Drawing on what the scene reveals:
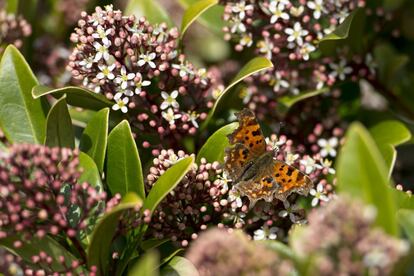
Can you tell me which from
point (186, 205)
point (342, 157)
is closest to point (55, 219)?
point (186, 205)

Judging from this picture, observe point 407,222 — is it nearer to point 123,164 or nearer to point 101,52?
point 123,164

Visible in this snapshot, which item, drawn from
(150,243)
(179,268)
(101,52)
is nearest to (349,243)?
(179,268)

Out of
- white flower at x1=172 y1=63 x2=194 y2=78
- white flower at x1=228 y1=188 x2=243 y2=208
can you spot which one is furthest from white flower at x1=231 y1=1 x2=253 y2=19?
white flower at x1=228 y1=188 x2=243 y2=208

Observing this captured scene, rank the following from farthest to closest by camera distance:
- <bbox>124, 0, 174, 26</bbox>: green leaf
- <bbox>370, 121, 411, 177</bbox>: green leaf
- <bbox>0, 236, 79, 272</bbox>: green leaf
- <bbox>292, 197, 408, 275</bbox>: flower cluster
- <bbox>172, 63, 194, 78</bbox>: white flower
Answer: <bbox>124, 0, 174, 26</bbox>: green leaf → <bbox>370, 121, 411, 177</bbox>: green leaf → <bbox>172, 63, 194, 78</bbox>: white flower → <bbox>0, 236, 79, 272</bbox>: green leaf → <bbox>292, 197, 408, 275</bbox>: flower cluster

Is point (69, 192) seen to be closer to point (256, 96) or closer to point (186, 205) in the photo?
point (186, 205)

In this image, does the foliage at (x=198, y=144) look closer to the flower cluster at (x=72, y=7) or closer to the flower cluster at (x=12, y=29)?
the flower cluster at (x=12, y=29)

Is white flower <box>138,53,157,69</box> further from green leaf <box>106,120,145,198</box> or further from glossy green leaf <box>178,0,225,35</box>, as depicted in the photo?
glossy green leaf <box>178,0,225,35</box>
